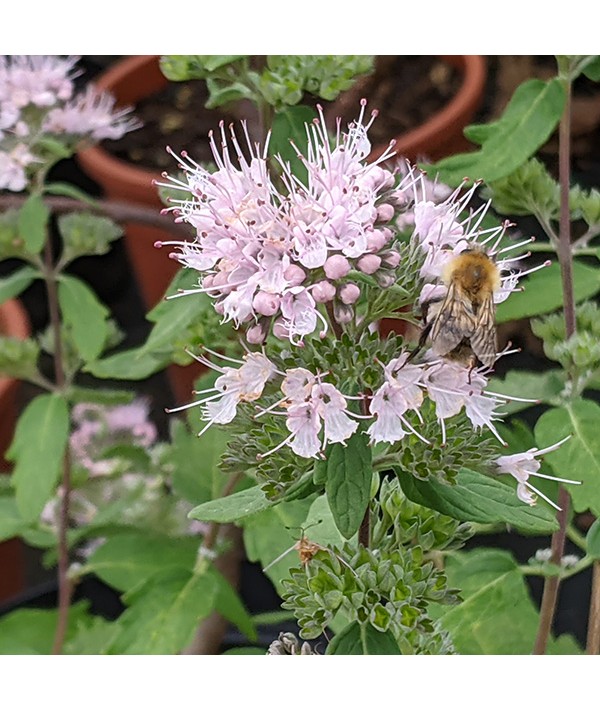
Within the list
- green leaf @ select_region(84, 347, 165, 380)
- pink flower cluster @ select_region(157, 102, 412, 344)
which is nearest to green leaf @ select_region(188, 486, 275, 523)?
pink flower cluster @ select_region(157, 102, 412, 344)

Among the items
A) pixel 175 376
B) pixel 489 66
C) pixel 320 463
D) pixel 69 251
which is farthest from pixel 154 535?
pixel 489 66

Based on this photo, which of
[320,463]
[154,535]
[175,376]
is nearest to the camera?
[320,463]

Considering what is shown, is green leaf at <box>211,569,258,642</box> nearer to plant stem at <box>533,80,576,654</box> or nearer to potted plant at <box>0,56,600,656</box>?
potted plant at <box>0,56,600,656</box>

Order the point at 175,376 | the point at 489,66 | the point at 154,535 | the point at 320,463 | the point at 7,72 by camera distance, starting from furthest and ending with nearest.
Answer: the point at 489,66
the point at 175,376
the point at 154,535
the point at 7,72
the point at 320,463

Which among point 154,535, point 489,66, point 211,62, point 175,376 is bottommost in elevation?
point 154,535

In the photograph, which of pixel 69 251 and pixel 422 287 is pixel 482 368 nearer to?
pixel 422 287

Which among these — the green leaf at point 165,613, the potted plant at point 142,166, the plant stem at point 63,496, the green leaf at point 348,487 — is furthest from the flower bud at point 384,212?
the potted plant at point 142,166

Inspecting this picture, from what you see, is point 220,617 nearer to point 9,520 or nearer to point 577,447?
point 9,520
